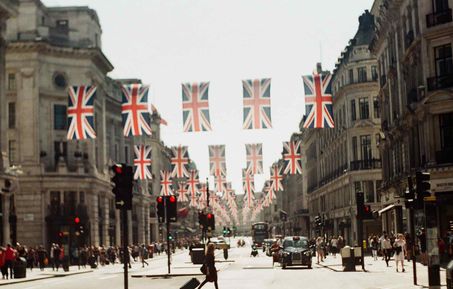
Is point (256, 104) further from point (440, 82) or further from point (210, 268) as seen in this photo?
point (210, 268)

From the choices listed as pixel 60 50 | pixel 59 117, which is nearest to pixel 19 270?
pixel 59 117

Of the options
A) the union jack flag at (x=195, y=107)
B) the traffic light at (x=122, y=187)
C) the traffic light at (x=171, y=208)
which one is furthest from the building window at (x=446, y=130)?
the traffic light at (x=122, y=187)

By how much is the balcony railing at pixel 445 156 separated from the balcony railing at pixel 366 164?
35.9 metres

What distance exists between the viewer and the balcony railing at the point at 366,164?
265 ft

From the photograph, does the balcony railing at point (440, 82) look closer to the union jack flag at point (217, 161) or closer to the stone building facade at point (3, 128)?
the union jack flag at point (217, 161)

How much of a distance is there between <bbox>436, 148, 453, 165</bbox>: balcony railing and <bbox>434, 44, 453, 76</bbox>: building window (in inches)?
159

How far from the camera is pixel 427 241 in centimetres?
4356

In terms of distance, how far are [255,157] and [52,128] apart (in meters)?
23.1

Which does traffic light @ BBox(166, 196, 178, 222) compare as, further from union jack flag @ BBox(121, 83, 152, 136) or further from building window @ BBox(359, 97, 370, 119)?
building window @ BBox(359, 97, 370, 119)

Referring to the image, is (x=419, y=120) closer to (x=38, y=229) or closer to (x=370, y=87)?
(x=370, y=87)

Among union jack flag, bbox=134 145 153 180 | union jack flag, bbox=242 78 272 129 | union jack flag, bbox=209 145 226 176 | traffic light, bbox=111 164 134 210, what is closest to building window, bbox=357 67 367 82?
union jack flag, bbox=209 145 226 176

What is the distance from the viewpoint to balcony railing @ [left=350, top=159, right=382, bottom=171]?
80750 millimetres

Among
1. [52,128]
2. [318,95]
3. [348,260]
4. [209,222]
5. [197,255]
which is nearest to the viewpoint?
[348,260]

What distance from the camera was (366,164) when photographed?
81.4 metres
